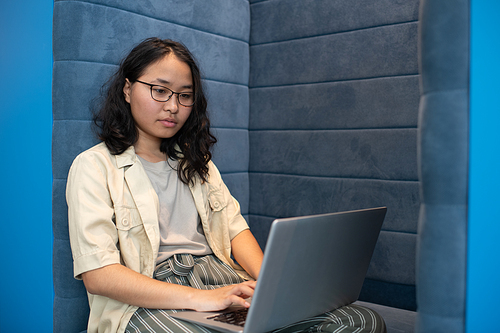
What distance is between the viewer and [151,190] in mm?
1449

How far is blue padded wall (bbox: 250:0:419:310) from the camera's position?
191 centimetres

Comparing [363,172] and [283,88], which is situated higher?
[283,88]

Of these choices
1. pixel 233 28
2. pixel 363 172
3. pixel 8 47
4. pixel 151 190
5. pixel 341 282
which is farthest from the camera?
pixel 233 28

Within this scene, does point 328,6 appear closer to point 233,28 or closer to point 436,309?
point 233,28

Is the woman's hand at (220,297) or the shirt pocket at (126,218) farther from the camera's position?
the shirt pocket at (126,218)

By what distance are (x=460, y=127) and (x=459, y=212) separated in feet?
0.56

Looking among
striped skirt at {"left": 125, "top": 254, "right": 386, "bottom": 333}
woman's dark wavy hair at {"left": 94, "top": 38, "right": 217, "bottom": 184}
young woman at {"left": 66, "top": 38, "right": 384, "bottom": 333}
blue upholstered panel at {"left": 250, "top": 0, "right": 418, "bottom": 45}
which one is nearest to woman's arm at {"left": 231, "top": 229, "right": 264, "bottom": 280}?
young woman at {"left": 66, "top": 38, "right": 384, "bottom": 333}

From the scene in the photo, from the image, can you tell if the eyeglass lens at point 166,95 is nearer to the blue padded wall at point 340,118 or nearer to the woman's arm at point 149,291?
the woman's arm at point 149,291

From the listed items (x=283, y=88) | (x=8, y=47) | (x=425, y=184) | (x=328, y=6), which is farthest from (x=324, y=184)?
(x=8, y=47)

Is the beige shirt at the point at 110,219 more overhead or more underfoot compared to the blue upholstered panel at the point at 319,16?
more underfoot

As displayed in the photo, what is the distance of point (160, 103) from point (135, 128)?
0.14 meters

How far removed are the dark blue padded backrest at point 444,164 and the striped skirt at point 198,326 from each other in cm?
36

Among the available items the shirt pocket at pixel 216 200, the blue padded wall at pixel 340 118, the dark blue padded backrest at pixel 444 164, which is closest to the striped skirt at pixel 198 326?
the shirt pocket at pixel 216 200

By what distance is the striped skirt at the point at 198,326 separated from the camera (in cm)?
121
